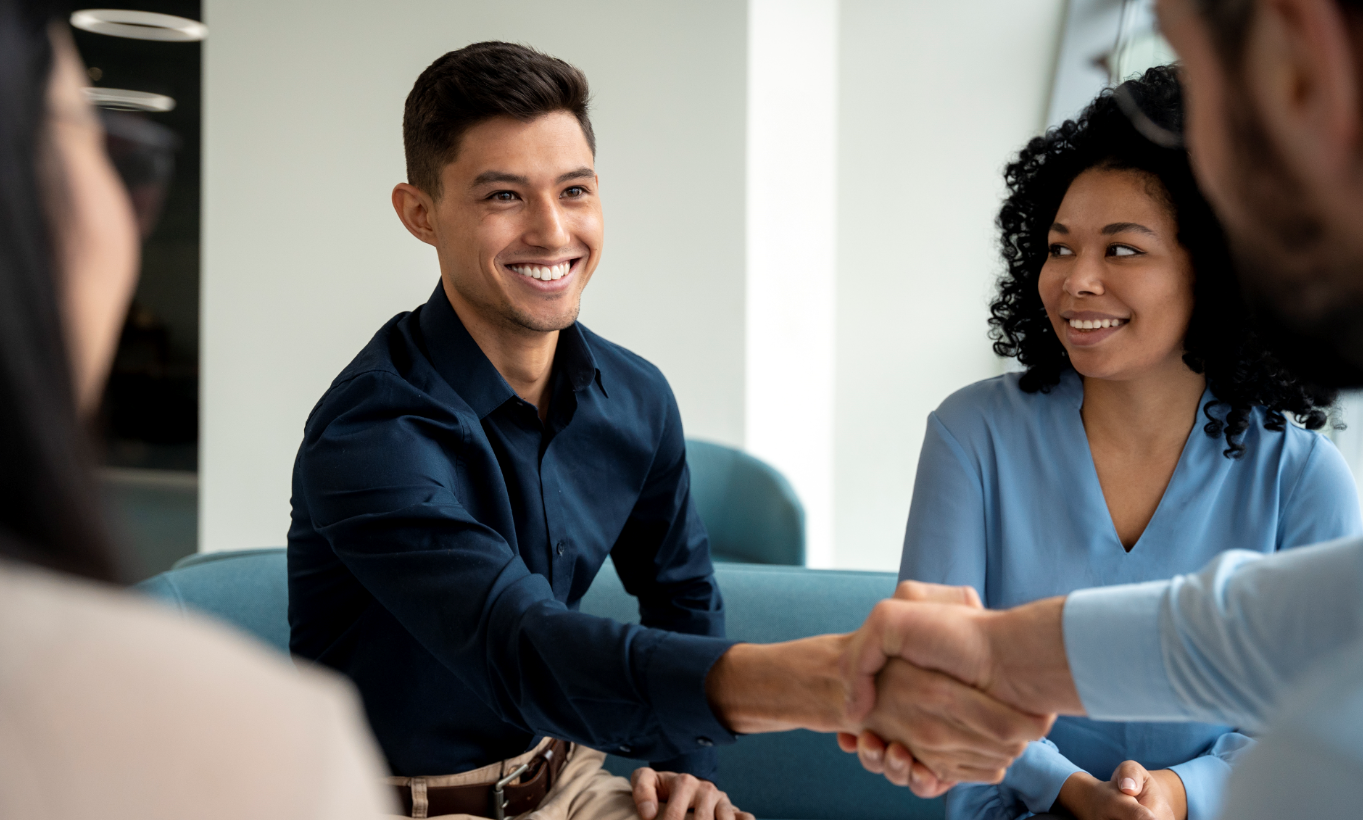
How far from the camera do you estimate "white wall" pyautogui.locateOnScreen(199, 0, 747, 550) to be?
3.82 meters

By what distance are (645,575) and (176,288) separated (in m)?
3.01

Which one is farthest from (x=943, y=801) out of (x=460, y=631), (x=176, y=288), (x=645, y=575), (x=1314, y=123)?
(x=176, y=288)

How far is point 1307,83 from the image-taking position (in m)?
0.74

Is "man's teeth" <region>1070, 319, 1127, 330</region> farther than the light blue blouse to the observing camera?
Yes

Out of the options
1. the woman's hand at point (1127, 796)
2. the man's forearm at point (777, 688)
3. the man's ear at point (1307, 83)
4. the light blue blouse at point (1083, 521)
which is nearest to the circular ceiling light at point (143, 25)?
the light blue blouse at point (1083, 521)

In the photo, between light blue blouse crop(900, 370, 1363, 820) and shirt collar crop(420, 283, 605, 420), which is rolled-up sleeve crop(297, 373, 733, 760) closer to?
shirt collar crop(420, 283, 605, 420)

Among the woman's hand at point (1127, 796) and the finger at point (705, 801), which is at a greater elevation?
the woman's hand at point (1127, 796)

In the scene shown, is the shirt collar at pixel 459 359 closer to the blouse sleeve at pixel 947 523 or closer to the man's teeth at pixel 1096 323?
the blouse sleeve at pixel 947 523

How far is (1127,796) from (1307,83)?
1056 mm

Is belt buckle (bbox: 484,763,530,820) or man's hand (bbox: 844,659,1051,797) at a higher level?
man's hand (bbox: 844,659,1051,797)

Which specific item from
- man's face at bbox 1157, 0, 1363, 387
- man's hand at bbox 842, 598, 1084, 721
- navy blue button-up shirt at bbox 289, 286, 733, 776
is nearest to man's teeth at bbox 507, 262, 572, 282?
navy blue button-up shirt at bbox 289, 286, 733, 776

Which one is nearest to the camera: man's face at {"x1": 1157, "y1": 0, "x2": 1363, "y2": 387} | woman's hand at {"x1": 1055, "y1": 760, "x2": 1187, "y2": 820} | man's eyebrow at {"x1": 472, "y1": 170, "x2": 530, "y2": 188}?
man's face at {"x1": 1157, "y1": 0, "x2": 1363, "y2": 387}

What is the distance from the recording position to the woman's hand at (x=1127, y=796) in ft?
4.74

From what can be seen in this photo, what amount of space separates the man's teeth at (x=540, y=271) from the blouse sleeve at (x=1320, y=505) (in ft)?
4.00
